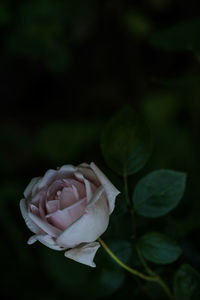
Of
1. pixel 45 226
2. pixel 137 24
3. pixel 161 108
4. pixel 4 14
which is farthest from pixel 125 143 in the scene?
pixel 137 24

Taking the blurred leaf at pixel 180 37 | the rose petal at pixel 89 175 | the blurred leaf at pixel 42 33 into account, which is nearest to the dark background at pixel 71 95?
the blurred leaf at pixel 42 33

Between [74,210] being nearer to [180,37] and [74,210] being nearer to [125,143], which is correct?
[125,143]

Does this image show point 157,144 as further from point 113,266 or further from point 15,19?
point 113,266

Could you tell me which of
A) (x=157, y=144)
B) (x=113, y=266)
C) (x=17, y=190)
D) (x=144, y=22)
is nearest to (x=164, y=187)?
(x=113, y=266)

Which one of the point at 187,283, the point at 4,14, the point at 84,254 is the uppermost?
the point at 4,14

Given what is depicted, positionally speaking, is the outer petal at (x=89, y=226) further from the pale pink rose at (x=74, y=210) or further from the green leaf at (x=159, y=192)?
the green leaf at (x=159, y=192)

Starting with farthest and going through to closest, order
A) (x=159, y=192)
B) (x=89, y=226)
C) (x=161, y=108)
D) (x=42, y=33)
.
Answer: (x=161, y=108) → (x=42, y=33) → (x=159, y=192) → (x=89, y=226)

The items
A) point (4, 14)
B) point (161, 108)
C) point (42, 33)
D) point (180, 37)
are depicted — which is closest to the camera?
point (180, 37)

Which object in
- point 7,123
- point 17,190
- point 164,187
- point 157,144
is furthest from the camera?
point 7,123
